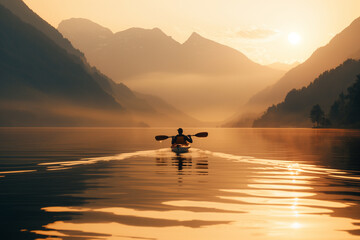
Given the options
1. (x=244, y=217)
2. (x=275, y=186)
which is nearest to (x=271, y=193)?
(x=275, y=186)

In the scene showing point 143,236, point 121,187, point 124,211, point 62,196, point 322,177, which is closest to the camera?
point 143,236

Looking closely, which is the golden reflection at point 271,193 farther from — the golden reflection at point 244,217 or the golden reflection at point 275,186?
the golden reflection at point 275,186

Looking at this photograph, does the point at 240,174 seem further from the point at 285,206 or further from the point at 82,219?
the point at 82,219

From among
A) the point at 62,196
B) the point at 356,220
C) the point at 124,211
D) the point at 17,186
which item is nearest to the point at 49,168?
the point at 17,186

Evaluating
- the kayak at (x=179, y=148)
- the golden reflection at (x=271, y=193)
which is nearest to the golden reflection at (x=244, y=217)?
the golden reflection at (x=271, y=193)

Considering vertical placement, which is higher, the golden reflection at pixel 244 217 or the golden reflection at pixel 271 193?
the golden reflection at pixel 271 193

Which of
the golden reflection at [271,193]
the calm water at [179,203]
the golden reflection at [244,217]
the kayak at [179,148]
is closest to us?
the golden reflection at [244,217]

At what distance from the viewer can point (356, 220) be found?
2267 centimetres

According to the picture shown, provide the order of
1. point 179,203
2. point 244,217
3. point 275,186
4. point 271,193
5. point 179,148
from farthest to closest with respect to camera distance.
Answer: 1. point 179,148
2. point 275,186
3. point 271,193
4. point 179,203
5. point 244,217

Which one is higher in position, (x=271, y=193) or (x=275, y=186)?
(x=275, y=186)

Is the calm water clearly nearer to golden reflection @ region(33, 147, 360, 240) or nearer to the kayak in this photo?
golden reflection @ region(33, 147, 360, 240)

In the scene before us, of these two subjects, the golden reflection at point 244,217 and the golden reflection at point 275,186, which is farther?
the golden reflection at point 275,186

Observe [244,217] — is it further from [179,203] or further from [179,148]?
[179,148]

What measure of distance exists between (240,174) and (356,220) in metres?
19.9
